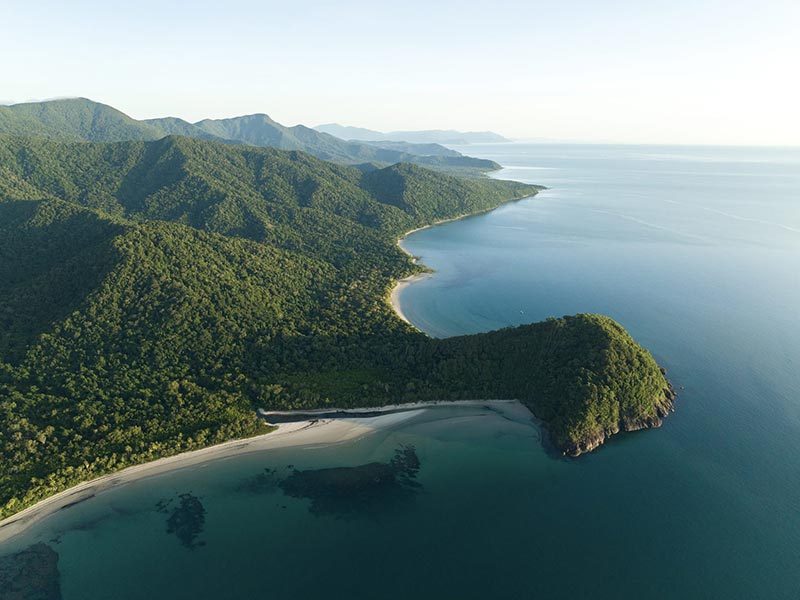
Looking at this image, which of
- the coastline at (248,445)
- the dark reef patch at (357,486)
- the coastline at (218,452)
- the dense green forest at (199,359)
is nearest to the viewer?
the coastline at (218,452)

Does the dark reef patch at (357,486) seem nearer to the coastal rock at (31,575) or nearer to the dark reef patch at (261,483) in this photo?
the dark reef patch at (261,483)

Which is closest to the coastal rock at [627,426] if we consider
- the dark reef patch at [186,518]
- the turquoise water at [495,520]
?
the turquoise water at [495,520]

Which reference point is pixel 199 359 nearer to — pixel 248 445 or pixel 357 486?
pixel 248 445

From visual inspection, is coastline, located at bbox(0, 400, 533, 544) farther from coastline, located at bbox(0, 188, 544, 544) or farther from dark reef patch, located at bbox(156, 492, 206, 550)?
dark reef patch, located at bbox(156, 492, 206, 550)

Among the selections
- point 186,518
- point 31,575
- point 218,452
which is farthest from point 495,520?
point 31,575

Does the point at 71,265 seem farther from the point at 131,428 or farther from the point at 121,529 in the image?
the point at 121,529

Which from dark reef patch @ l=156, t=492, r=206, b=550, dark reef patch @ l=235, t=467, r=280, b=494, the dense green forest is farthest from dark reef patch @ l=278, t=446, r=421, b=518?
the dense green forest
